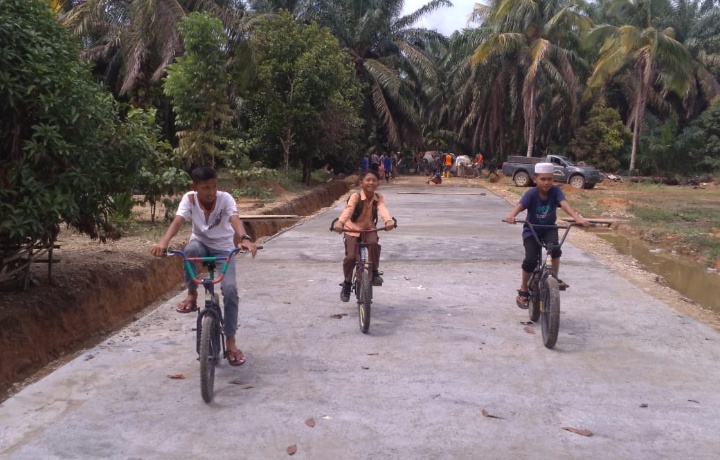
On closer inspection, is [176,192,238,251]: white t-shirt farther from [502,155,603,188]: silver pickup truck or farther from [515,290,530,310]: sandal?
[502,155,603,188]: silver pickup truck

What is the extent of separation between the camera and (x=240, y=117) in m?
33.2

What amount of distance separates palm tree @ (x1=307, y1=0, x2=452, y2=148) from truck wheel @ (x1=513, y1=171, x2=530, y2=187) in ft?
21.3

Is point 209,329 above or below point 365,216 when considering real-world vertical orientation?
below

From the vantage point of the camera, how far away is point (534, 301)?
7695 millimetres

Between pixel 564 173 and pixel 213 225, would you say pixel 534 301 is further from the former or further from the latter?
pixel 564 173

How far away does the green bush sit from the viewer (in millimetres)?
6930

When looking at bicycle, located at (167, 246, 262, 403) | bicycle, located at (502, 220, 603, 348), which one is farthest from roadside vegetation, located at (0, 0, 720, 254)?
bicycle, located at (502, 220, 603, 348)

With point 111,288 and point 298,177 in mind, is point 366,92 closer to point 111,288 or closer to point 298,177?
point 298,177

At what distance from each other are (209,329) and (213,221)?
959mm

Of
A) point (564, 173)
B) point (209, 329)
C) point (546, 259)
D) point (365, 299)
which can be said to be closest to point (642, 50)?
point (564, 173)

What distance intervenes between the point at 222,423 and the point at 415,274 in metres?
6.08

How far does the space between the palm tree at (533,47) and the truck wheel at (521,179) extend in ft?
14.7

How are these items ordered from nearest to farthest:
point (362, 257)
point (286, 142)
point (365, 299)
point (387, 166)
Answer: point (365, 299) < point (362, 257) < point (286, 142) < point (387, 166)

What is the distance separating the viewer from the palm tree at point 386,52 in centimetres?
3738
